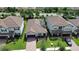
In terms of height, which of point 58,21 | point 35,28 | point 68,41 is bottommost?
point 68,41

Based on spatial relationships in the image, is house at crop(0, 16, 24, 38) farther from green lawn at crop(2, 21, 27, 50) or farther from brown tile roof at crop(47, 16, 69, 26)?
brown tile roof at crop(47, 16, 69, 26)

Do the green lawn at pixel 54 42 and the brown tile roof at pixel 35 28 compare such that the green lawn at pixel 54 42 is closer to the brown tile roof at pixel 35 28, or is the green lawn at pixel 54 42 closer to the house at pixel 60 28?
the house at pixel 60 28

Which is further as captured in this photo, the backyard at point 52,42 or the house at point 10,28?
the house at point 10,28

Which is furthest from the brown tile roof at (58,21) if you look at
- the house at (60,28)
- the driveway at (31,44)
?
the driveway at (31,44)

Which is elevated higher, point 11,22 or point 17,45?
point 11,22

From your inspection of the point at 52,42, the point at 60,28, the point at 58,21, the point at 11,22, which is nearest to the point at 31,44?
the point at 52,42

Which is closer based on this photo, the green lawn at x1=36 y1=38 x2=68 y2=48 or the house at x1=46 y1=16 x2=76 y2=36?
the green lawn at x1=36 y1=38 x2=68 y2=48

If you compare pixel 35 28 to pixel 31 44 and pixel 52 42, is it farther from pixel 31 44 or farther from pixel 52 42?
pixel 52 42

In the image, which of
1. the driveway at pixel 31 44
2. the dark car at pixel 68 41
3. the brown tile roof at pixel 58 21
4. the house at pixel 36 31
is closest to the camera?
the driveway at pixel 31 44

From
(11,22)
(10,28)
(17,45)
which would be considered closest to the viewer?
(17,45)

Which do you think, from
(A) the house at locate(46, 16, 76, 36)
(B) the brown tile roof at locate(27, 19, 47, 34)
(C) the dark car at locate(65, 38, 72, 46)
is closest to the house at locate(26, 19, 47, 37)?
(B) the brown tile roof at locate(27, 19, 47, 34)

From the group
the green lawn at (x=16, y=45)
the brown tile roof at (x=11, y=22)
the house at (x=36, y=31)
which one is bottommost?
the green lawn at (x=16, y=45)

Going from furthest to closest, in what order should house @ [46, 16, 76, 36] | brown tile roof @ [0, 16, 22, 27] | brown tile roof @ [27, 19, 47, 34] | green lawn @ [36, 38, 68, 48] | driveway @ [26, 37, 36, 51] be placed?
house @ [46, 16, 76, 36] < brown tile roof @ [0, 16, 22, 27] < brown tile roof @ [27, 19, 47, 34] < green lawn @ [36, 38, 68, 48] < driveway @ [26, 37, 36, 51]
